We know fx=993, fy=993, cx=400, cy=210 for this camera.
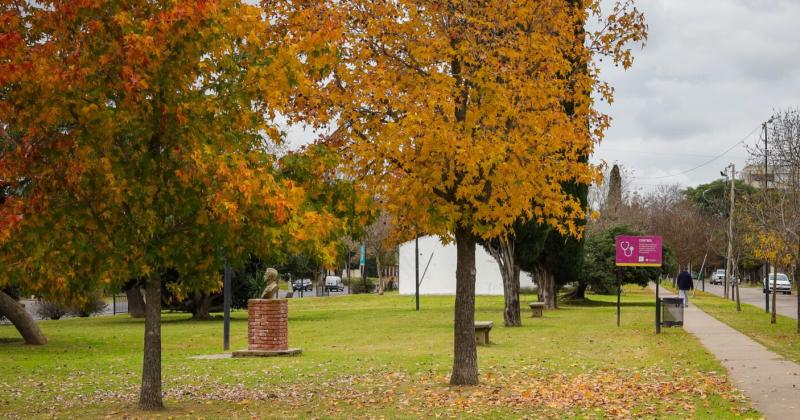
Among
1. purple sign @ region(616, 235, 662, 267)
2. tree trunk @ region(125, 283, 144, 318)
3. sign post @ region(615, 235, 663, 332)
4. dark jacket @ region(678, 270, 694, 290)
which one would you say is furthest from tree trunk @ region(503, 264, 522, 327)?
tree trunk @ region(125, 283, 144, 318)

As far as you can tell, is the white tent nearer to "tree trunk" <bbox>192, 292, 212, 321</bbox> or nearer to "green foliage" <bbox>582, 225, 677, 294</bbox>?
"green foliage" <bbox>582, 225, 677, 294</bbox>

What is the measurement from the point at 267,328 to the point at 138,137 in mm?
10461

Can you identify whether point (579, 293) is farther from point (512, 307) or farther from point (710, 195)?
point (710, 195)

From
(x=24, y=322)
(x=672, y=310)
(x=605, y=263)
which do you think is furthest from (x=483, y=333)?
(x=605, y=263)

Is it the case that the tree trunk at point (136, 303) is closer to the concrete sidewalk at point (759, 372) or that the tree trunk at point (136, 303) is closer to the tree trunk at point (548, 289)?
the tree trunk at point (548, 289)

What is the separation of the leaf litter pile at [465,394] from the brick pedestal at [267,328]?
4.26 m

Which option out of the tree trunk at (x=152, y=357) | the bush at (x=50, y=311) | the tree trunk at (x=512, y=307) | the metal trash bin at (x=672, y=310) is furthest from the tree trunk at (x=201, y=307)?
the tree trunk at (x=152, y=357)

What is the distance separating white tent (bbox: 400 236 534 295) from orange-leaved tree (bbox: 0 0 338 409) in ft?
183

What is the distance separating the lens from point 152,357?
12367 millimetres

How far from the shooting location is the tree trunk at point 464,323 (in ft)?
47.8

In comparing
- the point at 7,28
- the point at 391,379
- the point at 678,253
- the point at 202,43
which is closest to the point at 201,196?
the point at 202,43

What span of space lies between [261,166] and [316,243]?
45.7 inches

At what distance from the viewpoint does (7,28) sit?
10.9 meters

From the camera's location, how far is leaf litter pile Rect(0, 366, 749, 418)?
1219cm
